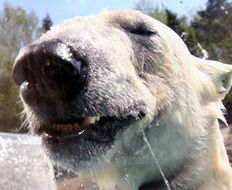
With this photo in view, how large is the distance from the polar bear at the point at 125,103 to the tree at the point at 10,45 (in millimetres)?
19875

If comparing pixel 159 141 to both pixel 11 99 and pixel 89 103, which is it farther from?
pixel 11 99

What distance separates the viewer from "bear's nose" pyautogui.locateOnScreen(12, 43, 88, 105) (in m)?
2.83

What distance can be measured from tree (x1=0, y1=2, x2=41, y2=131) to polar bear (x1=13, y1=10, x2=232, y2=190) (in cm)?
1987

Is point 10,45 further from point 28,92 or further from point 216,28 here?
point 28,92

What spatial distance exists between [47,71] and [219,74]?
72.3 inches

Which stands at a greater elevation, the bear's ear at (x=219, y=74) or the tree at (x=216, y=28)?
the bear's ear at (x=219, y=74)

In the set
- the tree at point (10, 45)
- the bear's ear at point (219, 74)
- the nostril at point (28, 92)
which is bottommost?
the tree at point (10, 45)

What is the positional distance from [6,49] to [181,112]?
85.5ft

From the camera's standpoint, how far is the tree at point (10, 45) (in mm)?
24812

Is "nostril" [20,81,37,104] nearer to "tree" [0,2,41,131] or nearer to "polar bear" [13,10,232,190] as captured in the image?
"polar bear" [13,10,232,190]

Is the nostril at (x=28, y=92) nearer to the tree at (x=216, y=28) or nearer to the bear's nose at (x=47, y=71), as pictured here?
the bear's nose at (x=47, y=71)

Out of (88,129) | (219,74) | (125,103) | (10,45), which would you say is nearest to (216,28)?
(10,45)

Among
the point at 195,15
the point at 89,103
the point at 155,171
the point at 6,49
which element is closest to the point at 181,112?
the point at 155,171

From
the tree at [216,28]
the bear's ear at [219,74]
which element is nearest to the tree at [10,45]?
the tree at [216,28]
